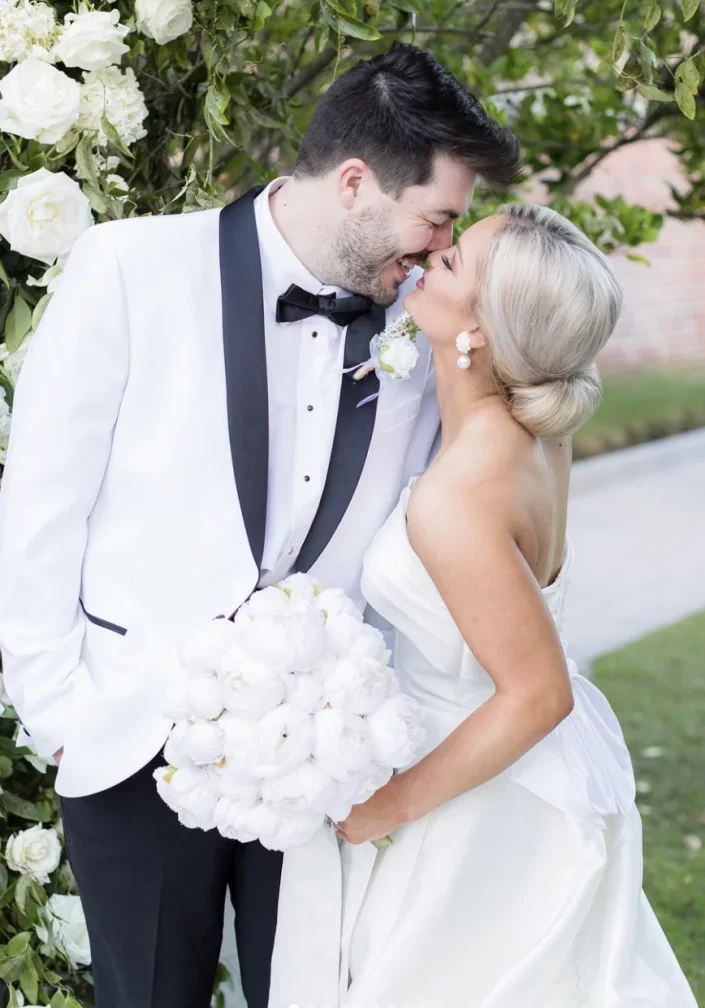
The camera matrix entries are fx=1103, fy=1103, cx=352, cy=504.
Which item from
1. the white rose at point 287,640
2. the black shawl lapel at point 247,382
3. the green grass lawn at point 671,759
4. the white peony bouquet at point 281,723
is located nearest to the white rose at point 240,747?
the white peony bouquet at point 281,723

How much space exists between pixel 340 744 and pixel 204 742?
0.69ft

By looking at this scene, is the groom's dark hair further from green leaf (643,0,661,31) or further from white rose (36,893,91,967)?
white rose (36,893,91,967)

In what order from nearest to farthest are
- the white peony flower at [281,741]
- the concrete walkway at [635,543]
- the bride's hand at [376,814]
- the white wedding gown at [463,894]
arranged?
the white peony flower at [281,741], the bride's hand at [376,814], the white wedding gown at [463,894], the concrete walkway at [635,543]

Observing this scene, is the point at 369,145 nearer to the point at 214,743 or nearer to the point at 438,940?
the point at 214,743

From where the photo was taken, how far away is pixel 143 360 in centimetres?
201

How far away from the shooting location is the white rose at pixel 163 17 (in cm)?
219

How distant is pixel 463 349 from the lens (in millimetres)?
2055

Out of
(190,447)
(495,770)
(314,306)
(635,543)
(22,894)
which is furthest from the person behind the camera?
(635,543)

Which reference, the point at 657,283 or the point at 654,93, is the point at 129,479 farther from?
the point at 657,283

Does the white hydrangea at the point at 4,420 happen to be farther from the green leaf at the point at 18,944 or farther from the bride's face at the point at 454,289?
the green leaf at the point at 18,944

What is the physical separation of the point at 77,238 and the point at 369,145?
1.99 feet

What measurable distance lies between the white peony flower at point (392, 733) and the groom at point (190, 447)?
46cm

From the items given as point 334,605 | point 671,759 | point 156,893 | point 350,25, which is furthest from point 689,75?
Answer: point 671,759

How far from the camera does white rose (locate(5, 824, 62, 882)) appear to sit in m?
2.50
